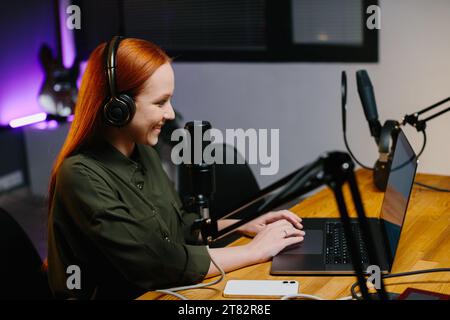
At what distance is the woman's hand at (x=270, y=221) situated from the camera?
1794mm

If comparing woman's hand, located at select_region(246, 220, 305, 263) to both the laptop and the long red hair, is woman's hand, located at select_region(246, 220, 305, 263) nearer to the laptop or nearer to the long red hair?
the laptop

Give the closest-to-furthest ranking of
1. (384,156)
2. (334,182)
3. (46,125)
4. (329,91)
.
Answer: (334,182) < (384,156) < (329,91) < (46,125)

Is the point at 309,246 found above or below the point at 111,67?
below

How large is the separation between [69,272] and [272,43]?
2.12 meters

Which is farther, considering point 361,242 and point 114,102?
point 361,242

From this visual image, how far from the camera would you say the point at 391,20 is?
296 cm

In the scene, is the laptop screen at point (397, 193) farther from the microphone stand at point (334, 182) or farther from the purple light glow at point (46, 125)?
the purple light glow at point (46, 125)

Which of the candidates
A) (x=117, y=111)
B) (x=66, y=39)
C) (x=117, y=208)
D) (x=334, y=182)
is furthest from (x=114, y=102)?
(x=66, y=39)

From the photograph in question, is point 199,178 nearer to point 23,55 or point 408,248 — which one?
point 408,248

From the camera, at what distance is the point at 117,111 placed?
1.54 metres

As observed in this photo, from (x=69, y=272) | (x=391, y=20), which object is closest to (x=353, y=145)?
(x=391, y=20)

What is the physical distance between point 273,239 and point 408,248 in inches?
13.7

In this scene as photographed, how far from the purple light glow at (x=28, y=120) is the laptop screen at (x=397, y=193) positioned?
8.71 feet
